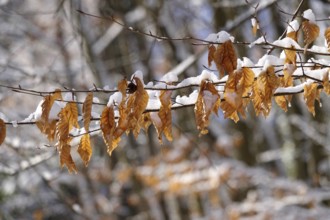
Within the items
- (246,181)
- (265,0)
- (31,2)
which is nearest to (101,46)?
(246,181)

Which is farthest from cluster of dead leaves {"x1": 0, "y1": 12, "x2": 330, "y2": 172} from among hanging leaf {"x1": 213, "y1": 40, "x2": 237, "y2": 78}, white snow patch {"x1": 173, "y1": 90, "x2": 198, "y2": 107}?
white snow patch {"x1": 173, "y1": 90, "x2": 198, "y2": 107}

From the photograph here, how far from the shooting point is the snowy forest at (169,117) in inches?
94.0

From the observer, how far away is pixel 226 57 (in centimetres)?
231

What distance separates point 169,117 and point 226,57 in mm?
400

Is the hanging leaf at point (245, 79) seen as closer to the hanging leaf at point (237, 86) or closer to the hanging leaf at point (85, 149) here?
the hanging leaf at point (237, 86)

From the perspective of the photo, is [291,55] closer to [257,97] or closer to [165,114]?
[257,97]

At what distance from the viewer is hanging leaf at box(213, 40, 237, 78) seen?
90.7 inches

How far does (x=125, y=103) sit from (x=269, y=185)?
6.83 metres

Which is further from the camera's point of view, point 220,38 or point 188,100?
point 188,100

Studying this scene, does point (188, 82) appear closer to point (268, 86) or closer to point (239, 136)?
point (268, 86)

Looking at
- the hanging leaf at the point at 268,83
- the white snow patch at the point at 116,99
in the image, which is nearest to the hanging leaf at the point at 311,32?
the hanging leaf at the point at 268,83

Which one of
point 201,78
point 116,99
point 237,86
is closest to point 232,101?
point 237,86

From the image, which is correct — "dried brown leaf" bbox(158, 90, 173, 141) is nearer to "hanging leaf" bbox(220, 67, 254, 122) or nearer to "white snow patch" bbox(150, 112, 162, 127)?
"white snow patch" bbox(150, 112, 162, 127)

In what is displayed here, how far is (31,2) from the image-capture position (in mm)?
14445
